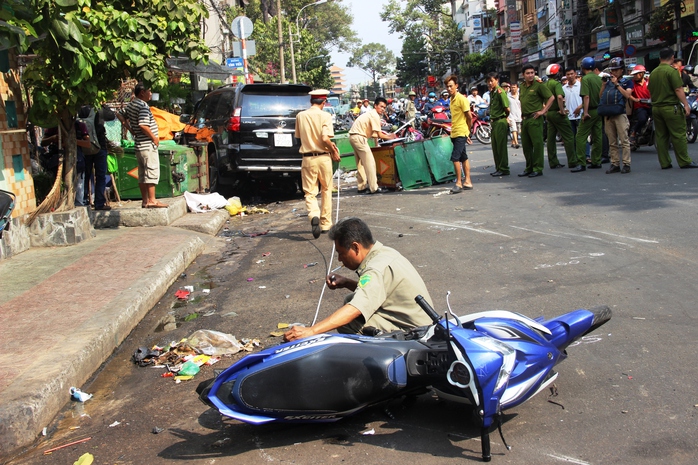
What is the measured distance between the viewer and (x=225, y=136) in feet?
42.1

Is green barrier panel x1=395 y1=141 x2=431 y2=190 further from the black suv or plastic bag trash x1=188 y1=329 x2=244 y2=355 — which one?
plastic bag trash x1=188 y1=329 x2=244 y2=355

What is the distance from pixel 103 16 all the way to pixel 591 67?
8470mm

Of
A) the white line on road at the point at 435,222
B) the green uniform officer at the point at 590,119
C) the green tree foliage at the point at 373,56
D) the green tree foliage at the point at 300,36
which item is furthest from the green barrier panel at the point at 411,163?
the green tree foliage at the point at 373,56

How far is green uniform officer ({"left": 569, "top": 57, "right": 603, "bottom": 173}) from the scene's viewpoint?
12.7m

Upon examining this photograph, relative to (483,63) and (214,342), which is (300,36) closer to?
(483,63)

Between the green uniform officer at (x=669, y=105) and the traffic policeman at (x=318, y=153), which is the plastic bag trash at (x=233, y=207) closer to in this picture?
the traffic policeman at (x=318, y=153)

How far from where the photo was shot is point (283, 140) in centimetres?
1257

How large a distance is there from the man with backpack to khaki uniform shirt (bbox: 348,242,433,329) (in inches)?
359

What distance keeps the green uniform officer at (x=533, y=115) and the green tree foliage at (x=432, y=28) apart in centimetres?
7519

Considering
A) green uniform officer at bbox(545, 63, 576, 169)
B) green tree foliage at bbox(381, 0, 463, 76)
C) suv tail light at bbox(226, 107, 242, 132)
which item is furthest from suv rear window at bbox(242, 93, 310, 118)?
green tree foliage at bbox(381, 0, 463, 76)

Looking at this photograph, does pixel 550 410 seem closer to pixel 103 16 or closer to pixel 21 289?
pixel 21 289

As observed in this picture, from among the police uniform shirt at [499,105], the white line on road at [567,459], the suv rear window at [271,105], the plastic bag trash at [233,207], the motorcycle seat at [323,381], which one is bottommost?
the white line on road at [567,459]

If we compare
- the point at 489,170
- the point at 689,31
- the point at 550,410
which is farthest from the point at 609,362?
the point at 689,31

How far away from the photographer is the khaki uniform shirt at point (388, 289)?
401 cm
